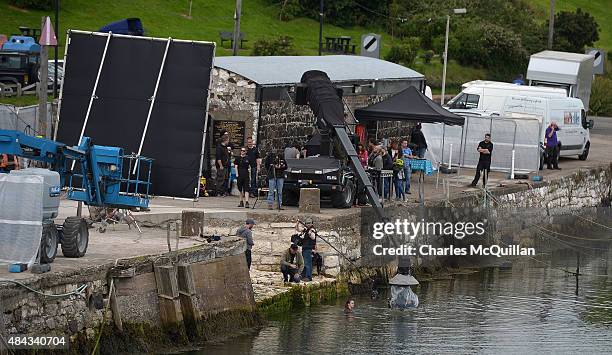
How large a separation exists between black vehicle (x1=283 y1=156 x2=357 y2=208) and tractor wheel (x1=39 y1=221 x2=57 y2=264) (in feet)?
34.8

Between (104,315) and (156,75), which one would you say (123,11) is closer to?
(156,75)

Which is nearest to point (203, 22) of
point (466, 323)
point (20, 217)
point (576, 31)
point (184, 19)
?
point (184, 19)

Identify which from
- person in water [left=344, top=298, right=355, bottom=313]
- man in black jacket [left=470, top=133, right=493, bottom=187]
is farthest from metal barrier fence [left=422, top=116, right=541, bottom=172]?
person in water [left=344, top=298, right=355, bottom=313]

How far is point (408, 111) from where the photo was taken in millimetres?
38750

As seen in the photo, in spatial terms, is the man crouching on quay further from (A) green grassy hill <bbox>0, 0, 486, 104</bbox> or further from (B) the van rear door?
(A) green grassy hill <bbox>0, 0, 486, 104</bbox>

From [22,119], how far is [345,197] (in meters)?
8.36

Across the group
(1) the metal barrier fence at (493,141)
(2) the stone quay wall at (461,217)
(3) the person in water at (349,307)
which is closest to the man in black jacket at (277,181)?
(2) the stone quay wall at (461,217)

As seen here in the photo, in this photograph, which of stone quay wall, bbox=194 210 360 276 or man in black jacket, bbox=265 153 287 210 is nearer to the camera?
stone quay wall, bbox=194 210 360 276

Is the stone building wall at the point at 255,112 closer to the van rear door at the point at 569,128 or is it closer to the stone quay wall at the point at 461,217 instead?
the stone quay wall at the point at 461,217

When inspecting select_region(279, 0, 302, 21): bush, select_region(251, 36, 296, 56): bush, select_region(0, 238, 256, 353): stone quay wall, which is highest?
select_region(279, 0, 302, 21): bush

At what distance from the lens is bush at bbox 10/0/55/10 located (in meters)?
68.1

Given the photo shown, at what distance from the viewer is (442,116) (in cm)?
3856

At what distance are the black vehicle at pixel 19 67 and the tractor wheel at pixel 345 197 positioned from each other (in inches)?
850

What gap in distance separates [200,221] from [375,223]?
21.0 feet
